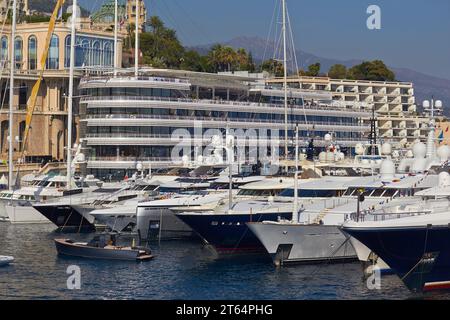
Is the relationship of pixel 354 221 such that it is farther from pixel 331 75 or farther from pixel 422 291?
pixel 331 75

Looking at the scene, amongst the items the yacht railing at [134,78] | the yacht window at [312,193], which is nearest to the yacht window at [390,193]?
the yacht window at [312,193]

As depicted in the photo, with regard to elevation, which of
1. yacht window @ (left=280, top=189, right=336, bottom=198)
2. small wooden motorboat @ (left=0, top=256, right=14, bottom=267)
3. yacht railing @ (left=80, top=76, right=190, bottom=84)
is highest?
yacht railing @ (left=80, top=76, right=190, bottom=84)

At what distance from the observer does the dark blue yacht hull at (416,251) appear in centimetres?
4391

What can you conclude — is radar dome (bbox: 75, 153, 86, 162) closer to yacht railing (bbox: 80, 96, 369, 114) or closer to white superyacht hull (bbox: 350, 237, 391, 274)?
yacht railing (bbox: 80, 96, 369, 114)

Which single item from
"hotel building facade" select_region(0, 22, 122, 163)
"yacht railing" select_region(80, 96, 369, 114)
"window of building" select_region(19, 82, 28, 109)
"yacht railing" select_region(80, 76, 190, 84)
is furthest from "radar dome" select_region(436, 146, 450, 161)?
"window of building" select_region(19, 82, 28, 109)

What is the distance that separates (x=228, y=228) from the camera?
5753 cm

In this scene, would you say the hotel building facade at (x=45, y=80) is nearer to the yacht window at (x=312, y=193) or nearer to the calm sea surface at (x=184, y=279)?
the calm sea surface at (x=184, y=279)

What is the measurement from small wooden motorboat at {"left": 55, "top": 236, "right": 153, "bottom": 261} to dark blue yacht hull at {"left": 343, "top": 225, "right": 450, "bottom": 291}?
14635 mm

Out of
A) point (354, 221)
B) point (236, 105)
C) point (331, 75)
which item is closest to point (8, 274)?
point (354, 221)

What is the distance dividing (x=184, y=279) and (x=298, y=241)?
7.15 m

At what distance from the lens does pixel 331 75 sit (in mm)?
164750

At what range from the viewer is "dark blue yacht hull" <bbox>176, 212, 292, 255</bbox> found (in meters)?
57.5

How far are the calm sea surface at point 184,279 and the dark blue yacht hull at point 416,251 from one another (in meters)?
0.93
